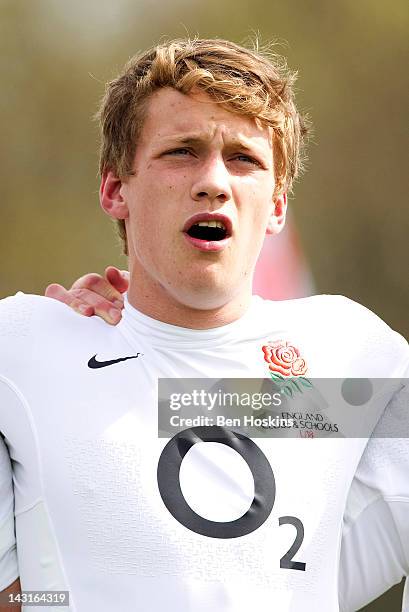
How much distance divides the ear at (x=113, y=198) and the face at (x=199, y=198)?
0.08 meters

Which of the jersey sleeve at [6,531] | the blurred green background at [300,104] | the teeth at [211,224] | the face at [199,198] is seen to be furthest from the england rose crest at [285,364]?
the blurred green background at [300,104]

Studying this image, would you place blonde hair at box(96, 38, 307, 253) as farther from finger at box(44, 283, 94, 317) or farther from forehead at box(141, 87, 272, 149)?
finger at box(44, 283, 94, 317)

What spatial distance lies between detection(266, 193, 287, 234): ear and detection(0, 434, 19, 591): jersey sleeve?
602 millimetres

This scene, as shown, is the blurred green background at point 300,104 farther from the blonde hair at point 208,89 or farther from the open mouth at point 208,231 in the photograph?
the open mouth at point 208,231

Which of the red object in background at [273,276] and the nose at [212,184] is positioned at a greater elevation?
the red object in background at [273,276]

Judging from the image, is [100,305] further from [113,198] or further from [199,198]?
[199,198]

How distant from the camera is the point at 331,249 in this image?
6953 mm

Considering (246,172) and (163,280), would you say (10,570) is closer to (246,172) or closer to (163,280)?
(163,280)

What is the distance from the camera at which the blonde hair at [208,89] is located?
174 cm

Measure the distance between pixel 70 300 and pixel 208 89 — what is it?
45 cm

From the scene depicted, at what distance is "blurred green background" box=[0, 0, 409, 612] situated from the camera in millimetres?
7020

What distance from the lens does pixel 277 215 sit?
191 cm

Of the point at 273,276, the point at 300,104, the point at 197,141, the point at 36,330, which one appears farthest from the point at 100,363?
the point at 300,104

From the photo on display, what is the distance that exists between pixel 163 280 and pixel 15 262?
18.7 feet
